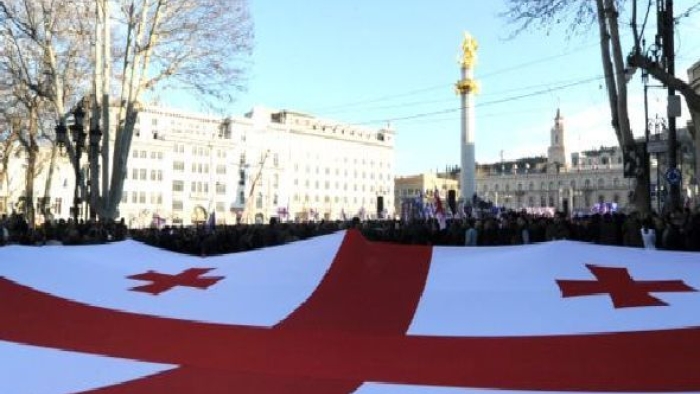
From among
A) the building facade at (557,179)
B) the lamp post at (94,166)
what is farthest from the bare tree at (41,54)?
the building facade at (557,179)

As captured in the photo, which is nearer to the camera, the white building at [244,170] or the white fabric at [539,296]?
the white fabric at [539,296]

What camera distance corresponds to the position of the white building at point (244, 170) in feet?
307

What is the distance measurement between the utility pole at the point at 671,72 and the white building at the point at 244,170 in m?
58.9

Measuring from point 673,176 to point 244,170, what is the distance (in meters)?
86.3

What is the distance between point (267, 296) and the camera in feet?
20.2

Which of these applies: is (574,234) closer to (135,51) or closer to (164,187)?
(135,51)

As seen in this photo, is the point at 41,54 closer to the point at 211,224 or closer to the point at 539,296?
the point at 211,224

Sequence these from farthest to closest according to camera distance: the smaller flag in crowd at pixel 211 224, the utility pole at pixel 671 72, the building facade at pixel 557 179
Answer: the building facade at pixel 557 179 < the smaller flag in crowd at pixel 211 224 < the utility pole at pixel 671 72

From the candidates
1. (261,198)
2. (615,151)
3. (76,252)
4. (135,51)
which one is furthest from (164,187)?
(615,151)

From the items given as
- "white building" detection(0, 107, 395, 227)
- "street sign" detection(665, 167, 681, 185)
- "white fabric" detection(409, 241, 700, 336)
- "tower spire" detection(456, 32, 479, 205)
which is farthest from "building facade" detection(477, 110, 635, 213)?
"white fabric" detection(409, 241, 700, 336)

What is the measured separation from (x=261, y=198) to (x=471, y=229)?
10085 cm

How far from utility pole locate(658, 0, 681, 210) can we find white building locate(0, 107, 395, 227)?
58.9m

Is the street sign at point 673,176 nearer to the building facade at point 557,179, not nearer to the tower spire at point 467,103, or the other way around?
the tower spire at point 467,103

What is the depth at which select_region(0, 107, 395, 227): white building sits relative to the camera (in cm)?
9344
